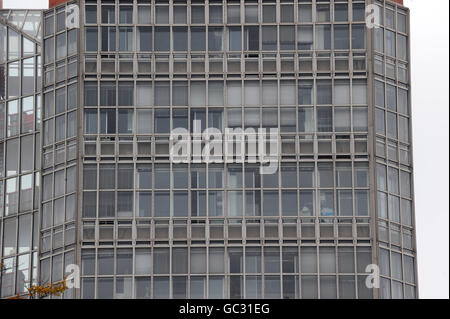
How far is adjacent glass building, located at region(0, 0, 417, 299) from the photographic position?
393ft

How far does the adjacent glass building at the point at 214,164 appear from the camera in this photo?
393ft

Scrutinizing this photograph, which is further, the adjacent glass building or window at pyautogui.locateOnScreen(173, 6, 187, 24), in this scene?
window at pyautogui.locateOnScreen(173, 6, 187, 24)

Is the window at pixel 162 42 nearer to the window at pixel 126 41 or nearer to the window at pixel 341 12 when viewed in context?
the window at pixel 126 41

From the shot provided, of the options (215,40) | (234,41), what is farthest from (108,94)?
(234,41)

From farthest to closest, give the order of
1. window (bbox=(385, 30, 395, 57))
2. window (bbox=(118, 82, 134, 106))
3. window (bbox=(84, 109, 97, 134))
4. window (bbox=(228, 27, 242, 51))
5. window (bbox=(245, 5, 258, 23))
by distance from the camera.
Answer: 1. window (bbox=(385, 30, 395, 57))
2. window (bbox=(245, 5, 258, 23))
3. window (bbox=(228, 27, 242, 51))
4. window (bbox=(118, 82, 134, 106))
5. window (bbox=(84, 109, 97, 134))

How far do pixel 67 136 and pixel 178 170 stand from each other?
27.8 ft

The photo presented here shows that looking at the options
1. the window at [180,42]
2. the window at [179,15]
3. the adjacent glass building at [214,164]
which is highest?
the window at [179,15]

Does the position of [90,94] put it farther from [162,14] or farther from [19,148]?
[19,148]

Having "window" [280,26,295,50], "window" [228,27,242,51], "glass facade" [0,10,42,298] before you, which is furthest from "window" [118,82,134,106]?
"window" [280,26,295,50]

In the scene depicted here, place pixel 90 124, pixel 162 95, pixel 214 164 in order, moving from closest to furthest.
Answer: pixel 214 164
pixel 90 124
pixel 162 95

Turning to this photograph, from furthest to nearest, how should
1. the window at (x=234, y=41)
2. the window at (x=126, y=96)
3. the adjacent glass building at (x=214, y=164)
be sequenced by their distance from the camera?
the window at (x=234, y=41)
the window at (x=126, y=96)
the adjacent glass building at (x=214, y=164)

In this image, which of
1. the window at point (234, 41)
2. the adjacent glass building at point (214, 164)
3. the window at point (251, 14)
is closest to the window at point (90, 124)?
the adjacent glass building at point (214, 164)

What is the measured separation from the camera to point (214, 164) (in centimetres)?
12250

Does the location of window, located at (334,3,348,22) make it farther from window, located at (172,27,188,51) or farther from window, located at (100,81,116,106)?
window, located at (100,81,116,106)
